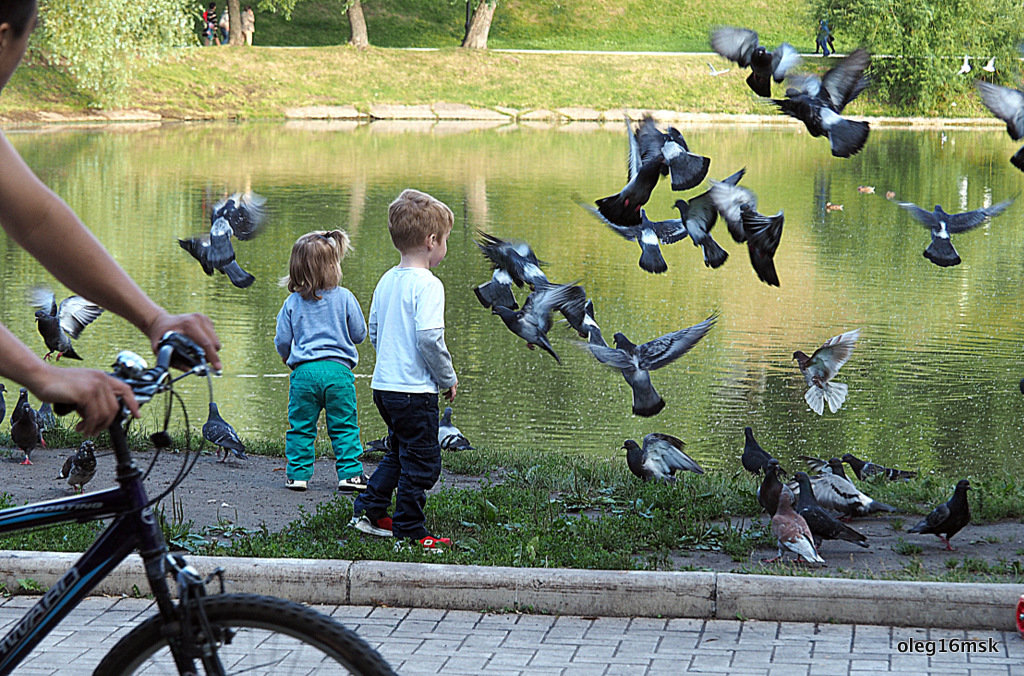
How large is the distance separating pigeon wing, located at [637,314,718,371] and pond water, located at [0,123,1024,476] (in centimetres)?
257

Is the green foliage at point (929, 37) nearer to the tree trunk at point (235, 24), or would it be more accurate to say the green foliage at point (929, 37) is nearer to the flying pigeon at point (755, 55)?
the tree trunk at point (235, 24)

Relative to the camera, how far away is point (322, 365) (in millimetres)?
7152

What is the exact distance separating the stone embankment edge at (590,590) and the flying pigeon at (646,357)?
4.83 feet

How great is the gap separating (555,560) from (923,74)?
41.7 meters

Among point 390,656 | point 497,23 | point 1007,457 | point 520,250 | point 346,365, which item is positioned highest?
point 497,23

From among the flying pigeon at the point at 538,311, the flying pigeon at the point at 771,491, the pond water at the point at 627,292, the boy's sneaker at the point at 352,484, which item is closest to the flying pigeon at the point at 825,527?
the flying pigeon at the point at 771,491

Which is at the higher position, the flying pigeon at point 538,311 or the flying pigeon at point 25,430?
the flying pigeon at point 538,311

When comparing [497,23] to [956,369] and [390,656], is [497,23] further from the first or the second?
[390,656]

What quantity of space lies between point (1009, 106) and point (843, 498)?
2049mm

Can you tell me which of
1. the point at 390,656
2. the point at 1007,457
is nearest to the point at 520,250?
the point at 390,656

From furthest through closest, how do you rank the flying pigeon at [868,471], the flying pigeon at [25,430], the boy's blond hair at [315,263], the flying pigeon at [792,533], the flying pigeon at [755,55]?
the flying pigeon at [868,471] < the flying pigeon at [25,430] < the boy's blond hair at [315,263] < the flying pigeon at [755,55] < the flying pigeon at [792,533]

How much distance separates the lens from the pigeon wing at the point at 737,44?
245 inches

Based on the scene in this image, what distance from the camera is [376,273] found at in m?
16.0

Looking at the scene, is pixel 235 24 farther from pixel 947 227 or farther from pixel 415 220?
pixel 415 220
